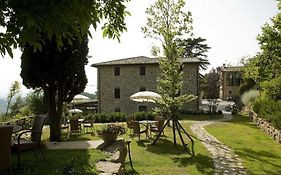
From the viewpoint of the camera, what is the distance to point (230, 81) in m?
59.5

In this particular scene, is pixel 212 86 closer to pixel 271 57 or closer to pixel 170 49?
pixel 271 57

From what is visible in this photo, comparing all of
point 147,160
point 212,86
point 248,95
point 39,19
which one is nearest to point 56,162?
point 147,160

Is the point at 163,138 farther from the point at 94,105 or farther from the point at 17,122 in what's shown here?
the point at 94,105

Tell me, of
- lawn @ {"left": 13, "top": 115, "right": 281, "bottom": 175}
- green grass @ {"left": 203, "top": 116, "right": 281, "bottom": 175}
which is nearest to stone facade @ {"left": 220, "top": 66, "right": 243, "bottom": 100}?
green grass @ {"left": 203, "top": 116, "right": 281, "bottom": 175}

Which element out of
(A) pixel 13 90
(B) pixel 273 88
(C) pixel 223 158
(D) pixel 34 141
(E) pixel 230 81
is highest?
(E) pixel 230 81

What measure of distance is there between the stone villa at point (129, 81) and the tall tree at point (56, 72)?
831 inches

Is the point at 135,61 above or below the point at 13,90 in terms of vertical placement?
above

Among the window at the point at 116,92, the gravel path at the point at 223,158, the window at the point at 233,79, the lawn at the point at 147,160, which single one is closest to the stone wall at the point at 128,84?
the window at the point at 116,92

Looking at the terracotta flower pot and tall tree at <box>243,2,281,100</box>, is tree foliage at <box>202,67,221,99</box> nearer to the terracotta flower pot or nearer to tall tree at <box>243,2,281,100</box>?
tall tree at <box>243,2,281,100</box>

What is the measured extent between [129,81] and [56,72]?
22.7 m

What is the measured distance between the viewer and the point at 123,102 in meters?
34.1

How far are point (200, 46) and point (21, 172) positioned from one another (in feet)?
149

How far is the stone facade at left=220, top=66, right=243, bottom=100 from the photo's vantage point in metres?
58.0

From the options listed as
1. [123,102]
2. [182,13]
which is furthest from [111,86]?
[182,13]
